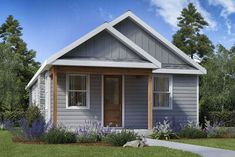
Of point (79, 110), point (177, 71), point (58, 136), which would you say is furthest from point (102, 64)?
point (177, 71)

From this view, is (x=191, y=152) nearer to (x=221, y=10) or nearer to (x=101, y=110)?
(x=101, y=110)

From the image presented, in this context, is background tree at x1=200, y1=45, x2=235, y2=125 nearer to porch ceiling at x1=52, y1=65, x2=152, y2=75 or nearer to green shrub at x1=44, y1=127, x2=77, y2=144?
porch ceiling at x1=52, y1=65, x2=152, y2=75

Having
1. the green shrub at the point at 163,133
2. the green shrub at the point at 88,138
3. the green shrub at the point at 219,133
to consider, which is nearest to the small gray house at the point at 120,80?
the green shrub at the point at 163,133

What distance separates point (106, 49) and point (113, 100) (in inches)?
115

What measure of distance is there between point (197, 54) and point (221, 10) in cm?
2268

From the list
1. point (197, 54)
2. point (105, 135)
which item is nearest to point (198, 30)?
point (197, 54)

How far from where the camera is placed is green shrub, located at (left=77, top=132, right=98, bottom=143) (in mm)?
16297

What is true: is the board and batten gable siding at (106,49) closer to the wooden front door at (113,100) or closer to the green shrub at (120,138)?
the wooden front door at (113,100)

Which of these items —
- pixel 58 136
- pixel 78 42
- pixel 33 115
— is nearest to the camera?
pixel 58 136

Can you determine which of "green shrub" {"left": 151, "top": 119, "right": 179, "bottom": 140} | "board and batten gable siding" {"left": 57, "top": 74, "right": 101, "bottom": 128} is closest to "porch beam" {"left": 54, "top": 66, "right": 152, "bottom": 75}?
"board and batten gable siding" {"left": 57, "top": 74, "right": 101, "bottom": 128}

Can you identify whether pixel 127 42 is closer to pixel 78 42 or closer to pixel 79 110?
pixel 78 42

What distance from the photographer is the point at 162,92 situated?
2252cm

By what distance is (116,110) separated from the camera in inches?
840

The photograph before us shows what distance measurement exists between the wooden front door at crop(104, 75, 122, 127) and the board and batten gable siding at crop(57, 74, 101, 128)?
452mm
